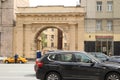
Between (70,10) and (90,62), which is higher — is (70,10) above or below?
above

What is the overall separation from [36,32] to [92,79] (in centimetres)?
4588

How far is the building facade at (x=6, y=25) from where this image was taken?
6306 centimetres

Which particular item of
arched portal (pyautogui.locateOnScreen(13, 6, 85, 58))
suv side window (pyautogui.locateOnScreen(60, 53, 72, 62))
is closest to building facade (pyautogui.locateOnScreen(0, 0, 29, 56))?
arched portal (pyautogui.locateOnScreen(13, 6, 85, 58))

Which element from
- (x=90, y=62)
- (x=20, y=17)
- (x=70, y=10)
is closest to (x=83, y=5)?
(x=70, y=10)

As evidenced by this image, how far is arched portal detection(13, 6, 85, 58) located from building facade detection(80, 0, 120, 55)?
1.18 meters

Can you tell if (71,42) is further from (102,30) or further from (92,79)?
(92,79)

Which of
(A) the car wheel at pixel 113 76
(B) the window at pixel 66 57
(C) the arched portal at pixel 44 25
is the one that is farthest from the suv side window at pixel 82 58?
(C) the arched portal at pixel 44 25

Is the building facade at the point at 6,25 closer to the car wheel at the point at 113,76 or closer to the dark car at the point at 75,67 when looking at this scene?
the dark car at the point at 75,67

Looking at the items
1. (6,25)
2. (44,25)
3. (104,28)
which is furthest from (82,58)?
(6,25)

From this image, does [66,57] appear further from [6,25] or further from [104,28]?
[6,25]

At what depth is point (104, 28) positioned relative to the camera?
205ft

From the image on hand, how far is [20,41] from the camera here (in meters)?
63.7

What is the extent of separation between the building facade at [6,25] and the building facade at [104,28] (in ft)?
38.5

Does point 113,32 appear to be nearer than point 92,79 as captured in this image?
No
